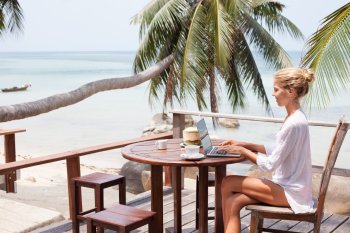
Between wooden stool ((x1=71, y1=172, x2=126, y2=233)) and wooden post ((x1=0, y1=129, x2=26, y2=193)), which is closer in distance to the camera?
wooden stool ((x1=71, y1=172, x2=126, y2=233))

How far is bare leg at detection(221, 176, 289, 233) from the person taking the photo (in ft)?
10.2

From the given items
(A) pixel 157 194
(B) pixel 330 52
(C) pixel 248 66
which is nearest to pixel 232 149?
(A) pixel 157 194

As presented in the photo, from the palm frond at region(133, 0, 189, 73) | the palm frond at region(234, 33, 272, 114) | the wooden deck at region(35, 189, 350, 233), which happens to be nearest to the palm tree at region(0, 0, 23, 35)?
the palm frond at region(133, 0, 189, 73)

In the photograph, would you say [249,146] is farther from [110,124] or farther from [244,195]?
[110,124]

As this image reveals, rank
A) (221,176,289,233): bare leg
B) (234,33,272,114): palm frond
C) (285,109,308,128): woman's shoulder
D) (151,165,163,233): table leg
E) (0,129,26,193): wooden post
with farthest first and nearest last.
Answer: (234,33,272,114): palm frond → (0,129,26,193): wooden post → (151,165,163,233): table leg → (221,176,289,233): bare leg → (285,109,308,128): woman's shoulder

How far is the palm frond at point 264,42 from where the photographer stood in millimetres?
12312

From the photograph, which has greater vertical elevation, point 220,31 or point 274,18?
point 274,18

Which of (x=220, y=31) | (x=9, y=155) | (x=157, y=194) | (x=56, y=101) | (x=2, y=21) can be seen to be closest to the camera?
(x=157, y=194)

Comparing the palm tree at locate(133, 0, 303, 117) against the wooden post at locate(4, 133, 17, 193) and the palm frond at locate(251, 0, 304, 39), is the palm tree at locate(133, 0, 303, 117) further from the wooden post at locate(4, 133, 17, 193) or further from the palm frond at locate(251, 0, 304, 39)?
the wooden post at locate(4, 133, 17, 193)

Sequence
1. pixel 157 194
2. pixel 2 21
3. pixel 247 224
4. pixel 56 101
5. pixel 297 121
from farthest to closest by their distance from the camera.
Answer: pixel 2 21 < pixel 56 101 < pixel 247 224 < pixel 157 194 < pixel 297 121

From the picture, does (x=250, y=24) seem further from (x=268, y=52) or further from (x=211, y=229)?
(x=211, y=229)

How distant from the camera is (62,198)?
1312cm

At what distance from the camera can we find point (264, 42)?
40.5 feet

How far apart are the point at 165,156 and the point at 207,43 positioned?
26.3 feet
